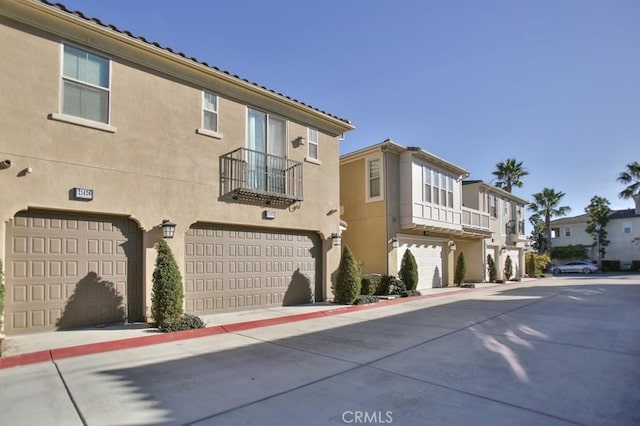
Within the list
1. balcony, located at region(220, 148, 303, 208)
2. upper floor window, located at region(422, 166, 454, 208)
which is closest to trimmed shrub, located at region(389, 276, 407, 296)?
upper floor window, located at region(422, 166, 454, 208)

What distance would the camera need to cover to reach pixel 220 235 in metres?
10.6

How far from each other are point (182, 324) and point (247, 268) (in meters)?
3.18

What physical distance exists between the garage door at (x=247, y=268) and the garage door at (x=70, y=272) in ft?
4.87

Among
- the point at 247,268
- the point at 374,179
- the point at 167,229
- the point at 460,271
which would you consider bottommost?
the point at 460,271

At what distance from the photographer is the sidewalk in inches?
245

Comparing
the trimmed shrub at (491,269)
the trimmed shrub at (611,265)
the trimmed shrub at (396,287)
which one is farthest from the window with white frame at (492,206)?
the trimmed shrub at (611,265)

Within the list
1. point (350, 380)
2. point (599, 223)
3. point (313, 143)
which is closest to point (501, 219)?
point (313, 143)

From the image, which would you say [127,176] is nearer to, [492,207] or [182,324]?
[182,324]

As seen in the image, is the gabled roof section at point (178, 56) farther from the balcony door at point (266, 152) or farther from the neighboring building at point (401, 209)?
the neighboring building at point (401, 209)

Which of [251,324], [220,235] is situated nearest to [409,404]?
[251,324]

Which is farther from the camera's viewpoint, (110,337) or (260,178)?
(260,178)

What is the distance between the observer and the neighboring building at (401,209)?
16750 millimetres

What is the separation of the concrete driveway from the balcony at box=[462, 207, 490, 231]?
13.3 m

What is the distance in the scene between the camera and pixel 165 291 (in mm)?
8203
